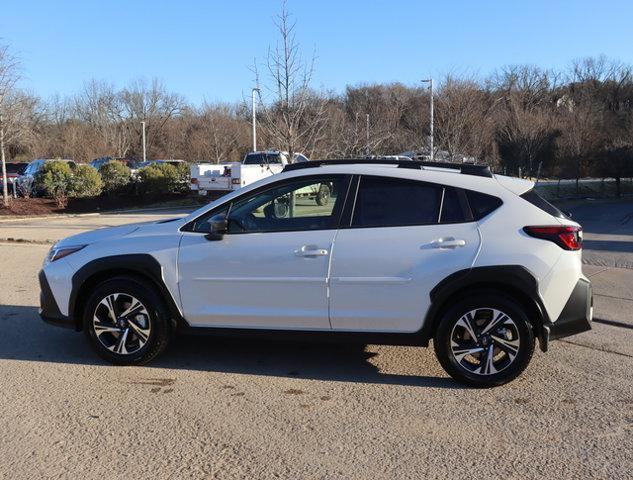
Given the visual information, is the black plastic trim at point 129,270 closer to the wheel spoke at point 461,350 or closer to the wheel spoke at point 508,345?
the wheel spoke at point 461,350

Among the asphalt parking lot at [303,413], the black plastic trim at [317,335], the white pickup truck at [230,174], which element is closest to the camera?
the asphalt parking lot at [303,413]

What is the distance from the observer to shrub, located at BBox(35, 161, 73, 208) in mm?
23391

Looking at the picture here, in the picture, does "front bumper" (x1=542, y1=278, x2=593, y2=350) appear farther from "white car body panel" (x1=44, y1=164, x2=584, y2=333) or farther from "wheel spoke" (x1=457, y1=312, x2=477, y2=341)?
"wheel spoke" (x1=457, y1=312, x2=477, y2=341)

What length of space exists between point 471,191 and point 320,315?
1.55 meters

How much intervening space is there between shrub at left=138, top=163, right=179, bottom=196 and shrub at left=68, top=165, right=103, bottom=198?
1.95 m

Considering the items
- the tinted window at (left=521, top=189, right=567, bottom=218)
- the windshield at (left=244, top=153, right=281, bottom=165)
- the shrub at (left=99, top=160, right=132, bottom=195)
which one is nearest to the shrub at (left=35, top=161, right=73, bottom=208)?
the shrub at (left=99, top=160, right=132, bottom=195)

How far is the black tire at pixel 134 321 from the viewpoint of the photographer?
5.00 metres

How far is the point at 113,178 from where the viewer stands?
25109mm

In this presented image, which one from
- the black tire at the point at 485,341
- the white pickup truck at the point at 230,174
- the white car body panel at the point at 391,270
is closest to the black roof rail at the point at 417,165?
the white car body panel at the point at 391,270

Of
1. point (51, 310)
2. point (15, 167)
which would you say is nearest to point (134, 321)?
point (51, 310)

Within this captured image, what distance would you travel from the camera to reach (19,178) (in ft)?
83.6

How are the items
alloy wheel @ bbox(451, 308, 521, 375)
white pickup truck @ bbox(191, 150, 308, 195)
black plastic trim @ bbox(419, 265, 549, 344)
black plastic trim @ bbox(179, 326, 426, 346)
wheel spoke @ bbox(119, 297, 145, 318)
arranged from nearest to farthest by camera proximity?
1. black plastic trim @ bbox(419, 265, 549, 344)
2. alloy wheel @ bbox(451, 308, 521, 375)
3. black plastic trim @ bbox(179, 326, 426, 346)
4. wheel spoke @ bbox(119, 297, 145, 318)
5. white pickup truck @ bbox(191, 150, 308, 195)

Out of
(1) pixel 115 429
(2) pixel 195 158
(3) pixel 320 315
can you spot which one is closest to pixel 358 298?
(3) pixel 320 315

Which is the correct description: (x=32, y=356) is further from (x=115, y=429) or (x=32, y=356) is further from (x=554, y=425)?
(x=554, y=425)
